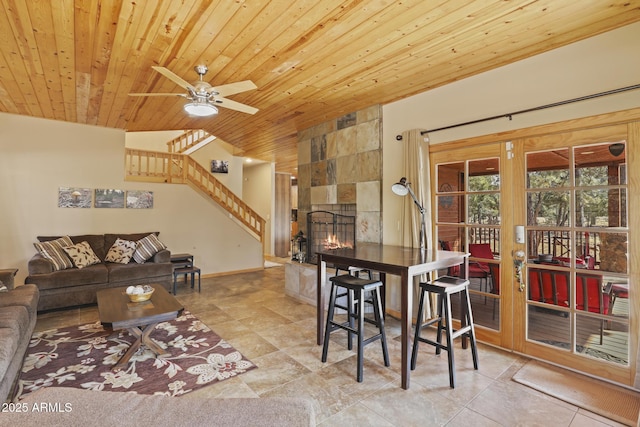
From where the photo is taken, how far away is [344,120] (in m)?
4.64

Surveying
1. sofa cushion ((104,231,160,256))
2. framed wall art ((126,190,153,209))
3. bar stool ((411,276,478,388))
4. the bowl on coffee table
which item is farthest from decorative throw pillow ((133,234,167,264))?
bar stool ((411,276,478,388))

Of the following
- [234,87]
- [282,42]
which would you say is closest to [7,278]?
[234,87]

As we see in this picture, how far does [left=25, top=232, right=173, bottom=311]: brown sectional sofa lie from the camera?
4.06 meters

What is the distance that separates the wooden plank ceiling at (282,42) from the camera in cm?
220

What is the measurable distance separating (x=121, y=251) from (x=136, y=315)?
2872mm

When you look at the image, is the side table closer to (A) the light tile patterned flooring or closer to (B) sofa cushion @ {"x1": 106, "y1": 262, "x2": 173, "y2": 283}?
(B) sofa cushion @ {"x1": 106, "y1": 262, "x2": 173, "y2": 283}

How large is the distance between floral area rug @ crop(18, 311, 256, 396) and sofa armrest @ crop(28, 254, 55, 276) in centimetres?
105

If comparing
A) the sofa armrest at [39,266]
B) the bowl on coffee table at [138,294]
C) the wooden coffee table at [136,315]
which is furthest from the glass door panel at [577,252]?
the sofa armrest at [39,266]

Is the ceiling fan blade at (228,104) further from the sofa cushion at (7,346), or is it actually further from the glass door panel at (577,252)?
the glass door panel at (577,252)

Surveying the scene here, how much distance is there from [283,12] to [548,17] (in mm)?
1946

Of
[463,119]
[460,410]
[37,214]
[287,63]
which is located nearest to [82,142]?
[37,214]

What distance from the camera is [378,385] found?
242 centimetres

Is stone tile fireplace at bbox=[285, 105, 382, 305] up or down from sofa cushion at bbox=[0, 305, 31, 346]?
up

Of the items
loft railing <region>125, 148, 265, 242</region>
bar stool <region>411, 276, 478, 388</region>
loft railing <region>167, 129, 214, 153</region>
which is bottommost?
bar stool <region>411, 276, 478, 388</region>
